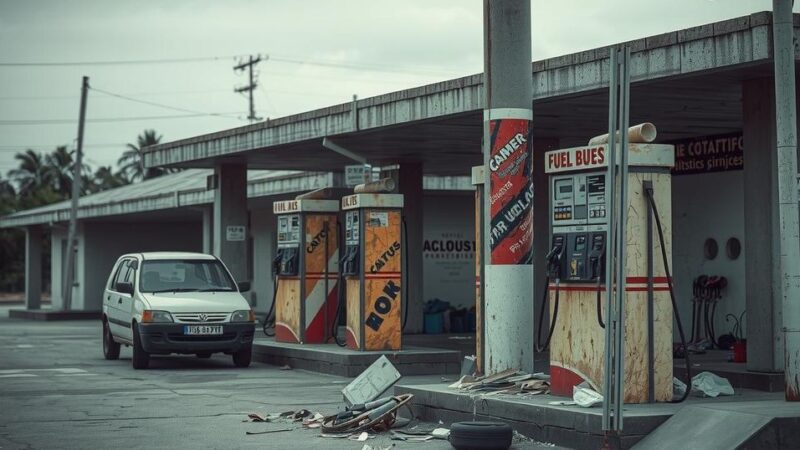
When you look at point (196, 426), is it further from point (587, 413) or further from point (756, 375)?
point (756, 375)

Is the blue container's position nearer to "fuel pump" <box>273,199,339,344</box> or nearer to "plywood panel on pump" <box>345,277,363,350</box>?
"fuel pump" <box>273,199,339,344</box>

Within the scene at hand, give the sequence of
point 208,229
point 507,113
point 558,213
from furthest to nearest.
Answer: point 208,229 → point 507,113 → point 558,213

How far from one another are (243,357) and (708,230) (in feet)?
26.1

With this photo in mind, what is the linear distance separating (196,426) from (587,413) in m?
3.85

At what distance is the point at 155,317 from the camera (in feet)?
59.7

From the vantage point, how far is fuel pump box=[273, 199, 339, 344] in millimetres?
20016

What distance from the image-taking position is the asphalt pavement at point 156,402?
35.3 ft

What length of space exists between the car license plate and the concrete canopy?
408 centimetres

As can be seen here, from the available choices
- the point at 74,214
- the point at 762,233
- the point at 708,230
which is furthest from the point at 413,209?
the point at 74,214

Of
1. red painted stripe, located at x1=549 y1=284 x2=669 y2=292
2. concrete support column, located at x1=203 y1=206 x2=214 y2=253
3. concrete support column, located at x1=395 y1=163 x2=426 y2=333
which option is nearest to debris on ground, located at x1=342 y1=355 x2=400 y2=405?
red painted stripe, located at x1=549 y1=284 x2=669 y2=292

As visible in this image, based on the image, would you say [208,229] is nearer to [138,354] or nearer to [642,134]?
[138,354]

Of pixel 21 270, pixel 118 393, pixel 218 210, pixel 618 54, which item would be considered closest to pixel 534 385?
pixel 618 54

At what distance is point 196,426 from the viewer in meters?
11.7

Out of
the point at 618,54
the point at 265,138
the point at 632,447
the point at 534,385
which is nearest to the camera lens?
the point at 618,54
